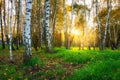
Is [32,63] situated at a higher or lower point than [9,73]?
higher

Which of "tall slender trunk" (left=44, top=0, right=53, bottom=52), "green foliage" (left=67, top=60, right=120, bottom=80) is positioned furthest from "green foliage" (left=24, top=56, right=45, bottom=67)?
"tall slender trunk" (left=44, top=0, right=53, bottom=52)

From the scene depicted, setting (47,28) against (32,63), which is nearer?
(32,63)

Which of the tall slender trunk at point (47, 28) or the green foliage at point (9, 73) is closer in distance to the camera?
the green foliage at point (9, 73)

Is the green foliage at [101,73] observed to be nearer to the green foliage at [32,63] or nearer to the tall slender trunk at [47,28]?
the green foliage at [32,63]

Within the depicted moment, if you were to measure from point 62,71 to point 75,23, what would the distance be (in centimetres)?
4075

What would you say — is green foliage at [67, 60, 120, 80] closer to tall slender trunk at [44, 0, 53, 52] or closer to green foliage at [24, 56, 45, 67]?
green foliage at [24, 56, 45, 67]

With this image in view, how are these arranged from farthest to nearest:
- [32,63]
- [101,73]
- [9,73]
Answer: [32,63] → [9,73] → [101,73]

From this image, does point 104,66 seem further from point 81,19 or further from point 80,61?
point 81,19

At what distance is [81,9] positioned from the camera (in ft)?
155

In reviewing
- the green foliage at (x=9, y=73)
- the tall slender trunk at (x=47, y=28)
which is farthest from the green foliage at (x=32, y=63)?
the tall slender trunk at (x=47, y=28)

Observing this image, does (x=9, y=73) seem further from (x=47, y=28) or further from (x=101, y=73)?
(x=47, y=28)

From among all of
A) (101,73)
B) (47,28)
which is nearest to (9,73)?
(101,73)

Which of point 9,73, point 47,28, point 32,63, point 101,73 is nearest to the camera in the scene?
point 101,73

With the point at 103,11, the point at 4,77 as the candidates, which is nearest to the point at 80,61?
the point at 4,77
